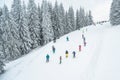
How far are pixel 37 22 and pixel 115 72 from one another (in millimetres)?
38445

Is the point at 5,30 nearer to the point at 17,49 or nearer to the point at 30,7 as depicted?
the point at 17,49

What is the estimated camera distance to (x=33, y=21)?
53.8 m

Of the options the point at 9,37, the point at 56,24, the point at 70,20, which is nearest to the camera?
the point at 9,37

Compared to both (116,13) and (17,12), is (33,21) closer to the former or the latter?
(17,12)

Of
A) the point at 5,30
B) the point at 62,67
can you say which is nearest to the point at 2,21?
the point at 5,30

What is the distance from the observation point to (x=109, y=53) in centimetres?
2595

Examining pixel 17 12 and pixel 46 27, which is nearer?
pixel 17 12

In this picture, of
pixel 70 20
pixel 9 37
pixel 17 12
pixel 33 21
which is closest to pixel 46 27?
pixel 33 21

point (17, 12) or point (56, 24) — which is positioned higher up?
point (17, 12)

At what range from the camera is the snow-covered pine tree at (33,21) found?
53281 mm

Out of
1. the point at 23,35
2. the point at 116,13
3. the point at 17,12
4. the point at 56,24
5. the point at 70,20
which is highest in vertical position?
the point at 17,12

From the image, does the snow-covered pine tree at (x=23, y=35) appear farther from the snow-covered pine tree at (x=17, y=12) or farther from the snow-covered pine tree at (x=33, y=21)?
the snow-covered pine tree at (x=33, y=21)

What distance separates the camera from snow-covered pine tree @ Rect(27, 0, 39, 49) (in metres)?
53.3

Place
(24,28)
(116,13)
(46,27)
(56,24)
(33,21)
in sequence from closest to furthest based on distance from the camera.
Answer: (24,28)
(116,13)
(33,21)
(46,27)
(56,24)
